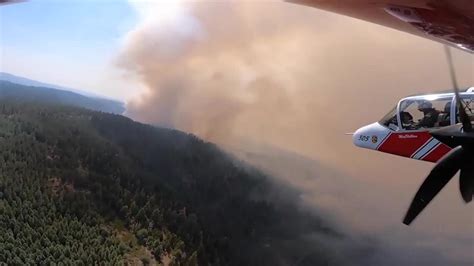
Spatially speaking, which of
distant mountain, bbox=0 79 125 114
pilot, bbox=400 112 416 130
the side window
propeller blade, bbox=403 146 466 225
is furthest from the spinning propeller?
distant mountain, bbox=0 79 125 114

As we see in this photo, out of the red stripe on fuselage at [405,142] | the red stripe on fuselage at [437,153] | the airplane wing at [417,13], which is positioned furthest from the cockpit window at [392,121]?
the airplane wing at [417,13]

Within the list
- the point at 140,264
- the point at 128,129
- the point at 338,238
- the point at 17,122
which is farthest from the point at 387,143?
the point at 17,122

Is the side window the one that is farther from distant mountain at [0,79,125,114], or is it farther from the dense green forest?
distant mountain at [0,79,125,114]

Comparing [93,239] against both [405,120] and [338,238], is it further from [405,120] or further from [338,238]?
[405,120]

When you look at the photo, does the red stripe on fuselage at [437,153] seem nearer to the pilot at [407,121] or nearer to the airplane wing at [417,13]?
the pilot at [407,121]

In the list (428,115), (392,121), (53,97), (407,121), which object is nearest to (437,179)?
(428,115)

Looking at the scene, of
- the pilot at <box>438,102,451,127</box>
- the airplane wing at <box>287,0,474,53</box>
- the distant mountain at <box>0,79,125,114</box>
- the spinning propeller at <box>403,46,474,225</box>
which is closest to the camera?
the airplane wing at <box>287,0,474,53</box>
